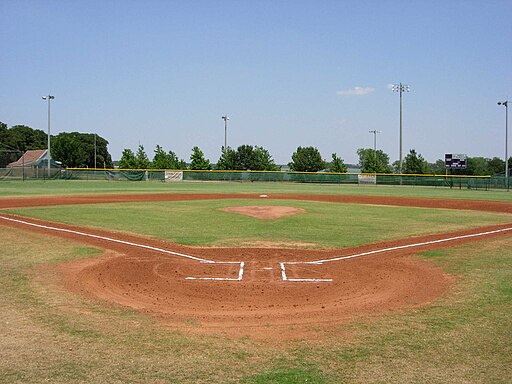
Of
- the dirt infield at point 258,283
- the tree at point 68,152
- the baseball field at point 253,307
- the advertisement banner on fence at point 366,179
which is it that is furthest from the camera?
the tree at point 68,152

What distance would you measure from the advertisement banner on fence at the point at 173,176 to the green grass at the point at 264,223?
44.1m

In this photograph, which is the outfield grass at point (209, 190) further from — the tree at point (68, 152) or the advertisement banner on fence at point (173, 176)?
the tree at point (68, 152)

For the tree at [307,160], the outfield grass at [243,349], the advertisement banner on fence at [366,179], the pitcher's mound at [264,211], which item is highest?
the tree at [307,160]

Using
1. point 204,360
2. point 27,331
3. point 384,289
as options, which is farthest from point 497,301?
point 27,331

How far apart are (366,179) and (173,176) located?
2695 centimetres

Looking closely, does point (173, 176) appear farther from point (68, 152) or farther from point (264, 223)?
point (264, 223)

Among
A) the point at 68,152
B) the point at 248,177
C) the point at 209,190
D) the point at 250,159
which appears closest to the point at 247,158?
the point at 250,159

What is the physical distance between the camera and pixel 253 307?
7645 millimetres

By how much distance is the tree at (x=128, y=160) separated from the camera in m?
96.4

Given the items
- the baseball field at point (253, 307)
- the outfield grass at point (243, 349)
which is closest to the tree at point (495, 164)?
the baseball field at point (253, 307)

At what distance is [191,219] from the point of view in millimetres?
19766

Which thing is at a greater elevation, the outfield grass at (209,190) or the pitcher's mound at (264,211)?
the outfield grass at (209,190)

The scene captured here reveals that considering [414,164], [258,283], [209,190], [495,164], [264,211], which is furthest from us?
[495,164]

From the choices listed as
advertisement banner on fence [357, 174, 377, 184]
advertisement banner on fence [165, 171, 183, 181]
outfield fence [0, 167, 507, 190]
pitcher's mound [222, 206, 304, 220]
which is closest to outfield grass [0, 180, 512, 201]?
outfield fence [0, 167, 507, 190]
